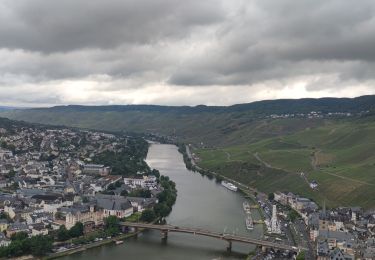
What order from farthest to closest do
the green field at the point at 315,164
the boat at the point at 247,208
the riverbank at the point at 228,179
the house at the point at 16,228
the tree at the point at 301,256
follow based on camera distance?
the riverbank at the point at 228,179 → the green field at the point at 315,164 → the boat at the point at 247,208 → the house at the point at 16,228 → the tree at the point at 301,256

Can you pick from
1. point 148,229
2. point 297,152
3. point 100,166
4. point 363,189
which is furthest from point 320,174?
point 100,166

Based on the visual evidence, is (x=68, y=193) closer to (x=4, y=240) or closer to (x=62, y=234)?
(x=62, y=234)

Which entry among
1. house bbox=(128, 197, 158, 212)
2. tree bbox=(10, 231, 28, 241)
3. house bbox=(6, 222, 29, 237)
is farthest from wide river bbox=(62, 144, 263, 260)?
house bbox=(6, 222, 29, 237)

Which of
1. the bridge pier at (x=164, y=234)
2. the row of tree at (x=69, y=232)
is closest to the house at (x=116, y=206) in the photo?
the row of tree at (x=69, y=232)

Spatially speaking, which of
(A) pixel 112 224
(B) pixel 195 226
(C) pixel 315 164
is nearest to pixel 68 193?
(A) pixel 112 224

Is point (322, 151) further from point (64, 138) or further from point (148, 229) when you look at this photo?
point (64, 138)

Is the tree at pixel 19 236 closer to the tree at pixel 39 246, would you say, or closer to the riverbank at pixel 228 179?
the tree at pixel 39 246
